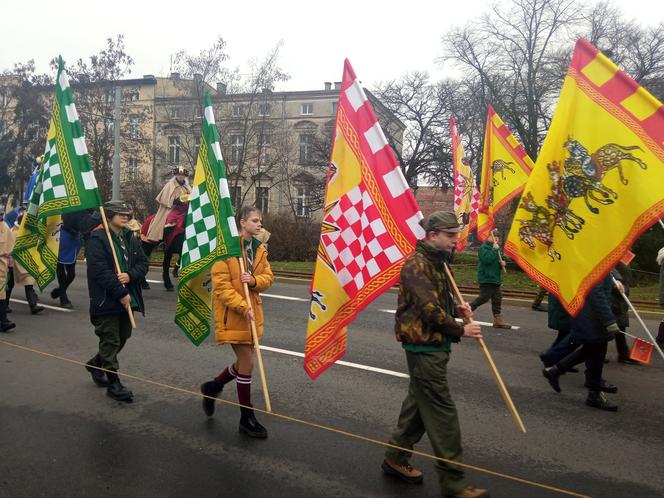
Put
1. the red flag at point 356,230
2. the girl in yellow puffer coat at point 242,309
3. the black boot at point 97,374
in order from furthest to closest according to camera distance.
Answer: the black boot at point 97,374
the girl in yellow puffer coat at point 242,309
the red flag at point 356,230

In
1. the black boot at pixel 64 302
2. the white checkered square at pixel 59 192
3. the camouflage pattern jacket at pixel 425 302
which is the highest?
the white checkered square at pixel 59 192

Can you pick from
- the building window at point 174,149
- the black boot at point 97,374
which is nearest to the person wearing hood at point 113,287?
the black boot at point 97,374

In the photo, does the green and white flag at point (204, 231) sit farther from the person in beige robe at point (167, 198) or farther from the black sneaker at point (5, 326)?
the person in beige robe at point (167, 198)

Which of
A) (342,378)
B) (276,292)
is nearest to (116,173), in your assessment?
(276,292)

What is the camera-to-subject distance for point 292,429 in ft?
14.9

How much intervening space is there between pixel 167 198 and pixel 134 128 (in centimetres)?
2209

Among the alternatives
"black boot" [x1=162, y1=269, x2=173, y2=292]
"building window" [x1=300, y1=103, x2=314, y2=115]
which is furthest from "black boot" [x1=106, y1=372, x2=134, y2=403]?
"building window" [x1=300, y1=103, x2=314, y2=115]

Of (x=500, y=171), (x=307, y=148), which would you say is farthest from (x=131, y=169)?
(x=500, y=171)

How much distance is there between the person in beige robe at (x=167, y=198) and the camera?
456 inches

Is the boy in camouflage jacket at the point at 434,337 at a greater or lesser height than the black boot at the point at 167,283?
greater

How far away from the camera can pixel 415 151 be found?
35219 millimetres

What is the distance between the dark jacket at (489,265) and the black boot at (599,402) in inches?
158

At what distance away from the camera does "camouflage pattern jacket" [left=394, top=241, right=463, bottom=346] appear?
338 cm

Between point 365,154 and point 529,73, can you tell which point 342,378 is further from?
point 529,73
